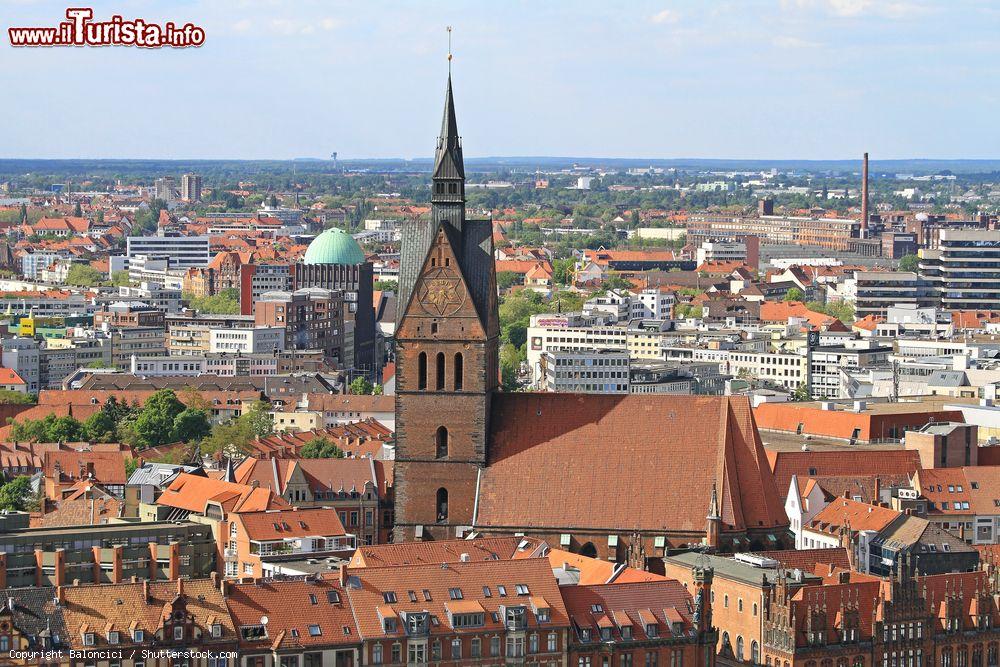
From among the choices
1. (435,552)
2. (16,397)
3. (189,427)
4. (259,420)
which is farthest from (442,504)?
(16,397)

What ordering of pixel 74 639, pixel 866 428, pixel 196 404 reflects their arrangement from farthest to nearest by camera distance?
pixel 196 404 < pixel 866 428 < pixel 74 639

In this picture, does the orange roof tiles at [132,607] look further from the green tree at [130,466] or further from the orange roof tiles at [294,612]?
the green tree at [130,466]

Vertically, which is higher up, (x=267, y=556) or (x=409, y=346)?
(x=409, y=346)

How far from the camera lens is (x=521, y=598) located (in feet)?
275

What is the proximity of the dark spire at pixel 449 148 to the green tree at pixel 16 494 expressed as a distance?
32.3 m

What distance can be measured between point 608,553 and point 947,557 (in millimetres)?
15266

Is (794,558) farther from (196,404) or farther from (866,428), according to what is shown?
(196,404)

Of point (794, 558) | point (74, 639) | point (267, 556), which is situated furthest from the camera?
point (267, 556)

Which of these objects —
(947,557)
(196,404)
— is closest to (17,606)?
(947,557)

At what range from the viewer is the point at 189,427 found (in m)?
156

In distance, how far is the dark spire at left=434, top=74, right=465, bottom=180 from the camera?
99875 mm

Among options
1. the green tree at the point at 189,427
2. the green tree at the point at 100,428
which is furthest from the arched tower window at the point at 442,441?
the green tree at the point at 100,428

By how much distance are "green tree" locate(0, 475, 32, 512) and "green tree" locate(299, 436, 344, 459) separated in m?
15.4

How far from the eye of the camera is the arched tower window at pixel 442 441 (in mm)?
99438
